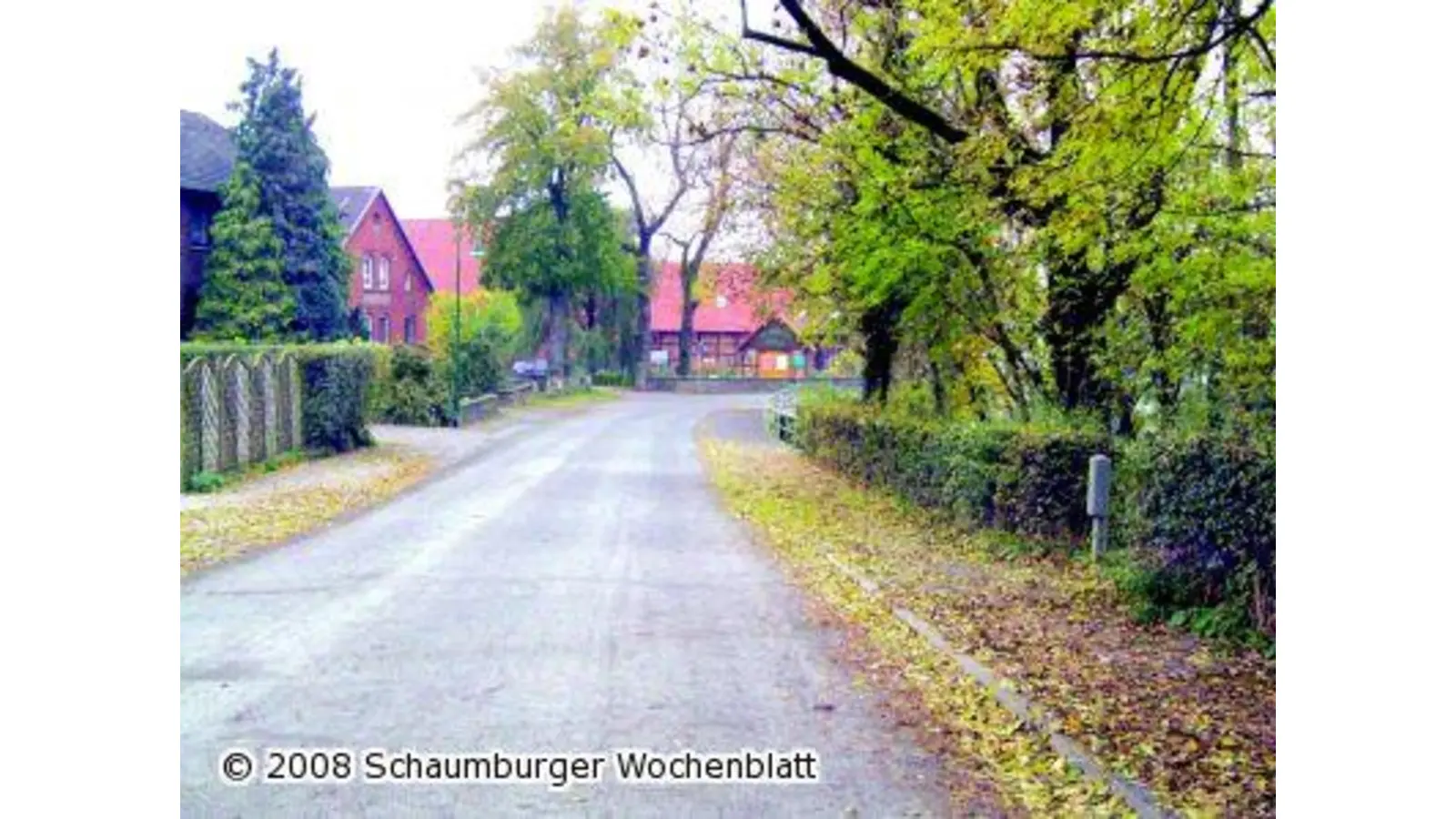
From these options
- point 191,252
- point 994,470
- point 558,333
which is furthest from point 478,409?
point 994,470

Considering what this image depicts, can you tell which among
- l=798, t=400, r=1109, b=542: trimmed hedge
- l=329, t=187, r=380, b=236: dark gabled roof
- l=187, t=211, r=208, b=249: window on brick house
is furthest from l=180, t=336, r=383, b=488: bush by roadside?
l=329, t=187, r=380, b=236: dark gabled roof

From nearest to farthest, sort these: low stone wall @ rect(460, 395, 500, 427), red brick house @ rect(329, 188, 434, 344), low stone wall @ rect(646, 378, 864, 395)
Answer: low stone wall @ rect(460, 395, 500, 427) → red brick house @ rect(329, 188, 434, 344) → low stone wall @ rect(646, 378, 864, 395)

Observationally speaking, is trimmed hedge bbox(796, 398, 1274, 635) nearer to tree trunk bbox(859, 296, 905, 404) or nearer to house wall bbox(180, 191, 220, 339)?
tree trunk bbox(859, 296, 905, 404)

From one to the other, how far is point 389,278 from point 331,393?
105ft

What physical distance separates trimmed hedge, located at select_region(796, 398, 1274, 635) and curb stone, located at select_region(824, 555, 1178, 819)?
67.2 inches

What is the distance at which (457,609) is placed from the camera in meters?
9.17

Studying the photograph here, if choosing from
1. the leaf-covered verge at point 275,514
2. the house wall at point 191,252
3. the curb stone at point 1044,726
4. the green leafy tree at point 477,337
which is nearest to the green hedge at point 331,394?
the leaf-covered verge at point 275,514

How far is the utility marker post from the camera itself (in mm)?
11055

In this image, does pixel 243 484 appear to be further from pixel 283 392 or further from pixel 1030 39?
pixel 1030 39

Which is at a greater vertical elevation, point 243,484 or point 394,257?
point 394,257

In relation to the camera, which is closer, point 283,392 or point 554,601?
point 554,601

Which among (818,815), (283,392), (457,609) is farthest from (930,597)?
(283,392)

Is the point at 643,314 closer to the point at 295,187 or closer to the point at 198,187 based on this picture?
the point at 295,187

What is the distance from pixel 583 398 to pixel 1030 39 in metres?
46.4
